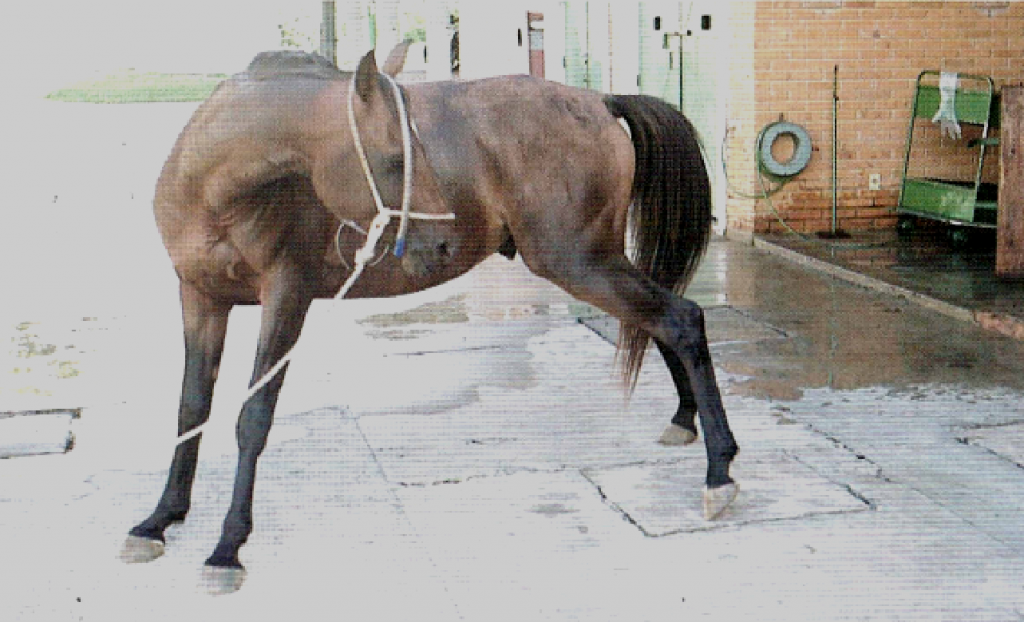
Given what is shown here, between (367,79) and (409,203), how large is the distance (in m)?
0.39

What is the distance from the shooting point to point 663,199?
5.21 m

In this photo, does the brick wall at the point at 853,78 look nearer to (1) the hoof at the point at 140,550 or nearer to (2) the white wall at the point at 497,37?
(1) the hoof at the point at 140,550

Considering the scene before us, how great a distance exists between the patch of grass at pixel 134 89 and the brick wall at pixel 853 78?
18.1 meters

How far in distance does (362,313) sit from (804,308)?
2754 mm

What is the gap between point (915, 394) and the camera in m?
6.16

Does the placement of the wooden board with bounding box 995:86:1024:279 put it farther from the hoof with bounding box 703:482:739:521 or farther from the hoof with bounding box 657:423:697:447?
the hoof with bounding box 703:482:739:521

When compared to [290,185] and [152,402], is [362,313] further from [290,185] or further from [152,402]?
A: [290,185]

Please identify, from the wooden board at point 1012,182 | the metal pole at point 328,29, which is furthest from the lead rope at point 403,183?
the metal pole at point 328,29

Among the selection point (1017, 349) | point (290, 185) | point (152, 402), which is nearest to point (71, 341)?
point (152, 402)

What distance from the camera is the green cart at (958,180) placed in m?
9.31

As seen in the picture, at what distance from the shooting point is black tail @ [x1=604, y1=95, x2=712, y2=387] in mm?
5152

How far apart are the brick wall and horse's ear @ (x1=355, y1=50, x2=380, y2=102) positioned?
6640 mm

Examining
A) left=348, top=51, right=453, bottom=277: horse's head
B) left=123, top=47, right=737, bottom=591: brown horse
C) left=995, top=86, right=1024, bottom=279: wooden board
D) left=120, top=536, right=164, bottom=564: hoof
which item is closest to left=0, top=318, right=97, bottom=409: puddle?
left=120, top=536, right=164, bottom=564: hoof

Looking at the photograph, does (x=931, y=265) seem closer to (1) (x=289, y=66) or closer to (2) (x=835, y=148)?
(2) (x=835, y=148)
